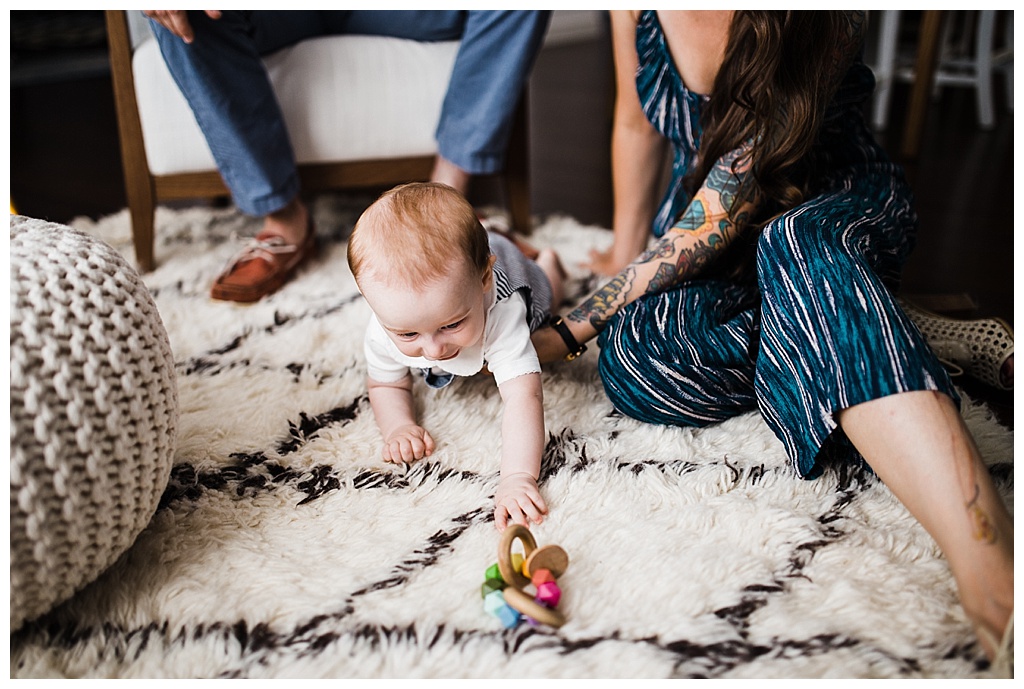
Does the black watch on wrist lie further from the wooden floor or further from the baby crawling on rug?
the wooden floor

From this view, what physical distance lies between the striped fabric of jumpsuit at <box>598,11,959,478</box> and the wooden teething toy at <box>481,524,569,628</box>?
271 millimetres

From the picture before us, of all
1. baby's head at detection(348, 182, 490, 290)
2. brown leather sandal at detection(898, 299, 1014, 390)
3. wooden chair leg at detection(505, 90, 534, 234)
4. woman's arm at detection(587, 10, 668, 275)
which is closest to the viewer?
baby's head at detection(348, 182, 490, 290)

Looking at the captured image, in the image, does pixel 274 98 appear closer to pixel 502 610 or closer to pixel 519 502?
pixel 519 502

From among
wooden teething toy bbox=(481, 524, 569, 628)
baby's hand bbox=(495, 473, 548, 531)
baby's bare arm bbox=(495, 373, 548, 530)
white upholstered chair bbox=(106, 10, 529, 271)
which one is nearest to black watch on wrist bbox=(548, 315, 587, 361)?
baby's bare arm bbox=(495, 373, 548, 530)

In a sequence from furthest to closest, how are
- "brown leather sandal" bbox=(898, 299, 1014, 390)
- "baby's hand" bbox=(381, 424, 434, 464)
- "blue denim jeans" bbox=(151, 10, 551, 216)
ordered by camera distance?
"blue denim jeans" bbox=(151, 10, 551, 216), "brown leather sandal" bbox=(898, 299, 1014, 390), "baby's hand" bbox=(381, 424, 434, 464)

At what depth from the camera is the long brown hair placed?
92cm

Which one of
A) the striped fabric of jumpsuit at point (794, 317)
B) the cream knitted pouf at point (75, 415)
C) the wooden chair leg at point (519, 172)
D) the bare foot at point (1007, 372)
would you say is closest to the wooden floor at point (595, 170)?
the bare foot at point (1007, 372)

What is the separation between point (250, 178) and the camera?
4.54 ft

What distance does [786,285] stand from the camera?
0.79 m

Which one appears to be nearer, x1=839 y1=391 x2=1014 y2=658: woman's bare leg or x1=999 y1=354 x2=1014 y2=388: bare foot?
x1=839 y1=391 x2=1014 y2=658: woman's bare leg

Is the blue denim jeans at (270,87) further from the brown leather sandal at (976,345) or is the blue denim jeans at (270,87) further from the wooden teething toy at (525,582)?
the wooden teething toy at (525,582)

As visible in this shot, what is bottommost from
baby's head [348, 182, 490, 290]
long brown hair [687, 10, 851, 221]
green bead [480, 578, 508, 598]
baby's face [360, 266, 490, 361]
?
green bead [480, 578, 508, 598]

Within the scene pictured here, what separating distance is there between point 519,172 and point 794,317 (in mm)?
914
